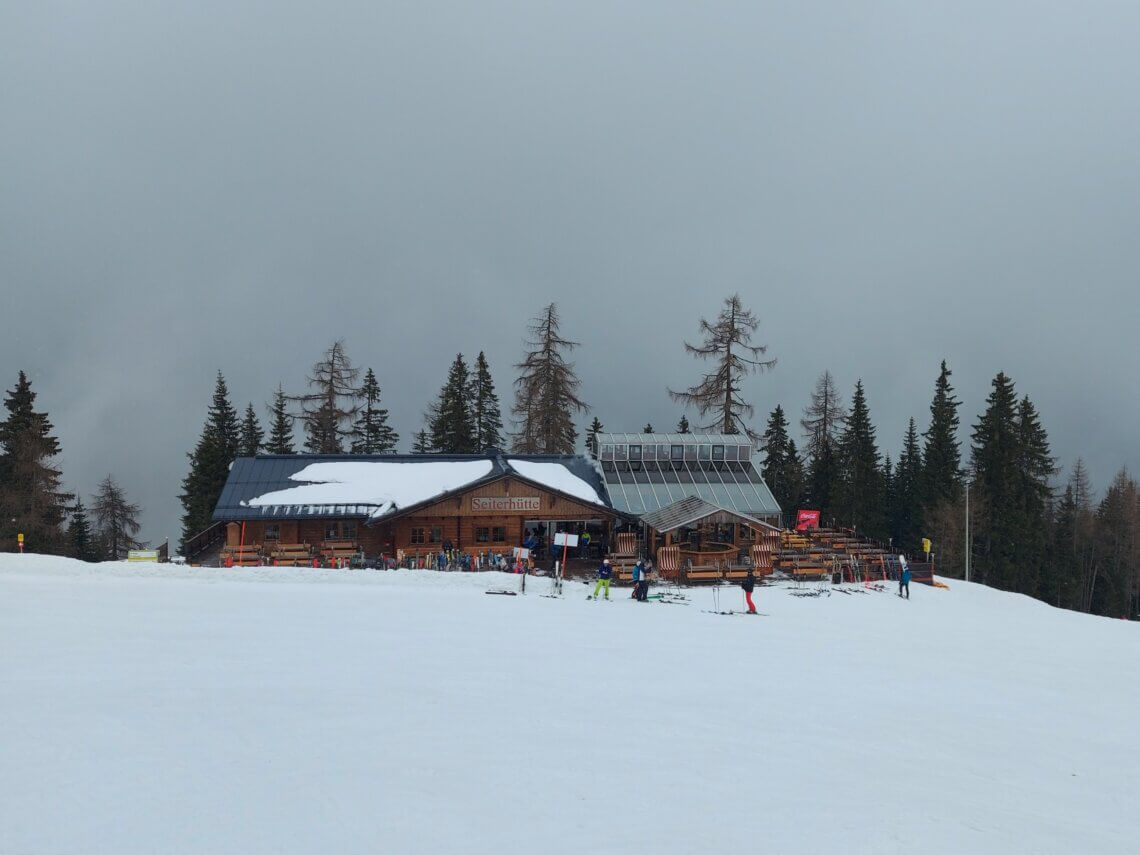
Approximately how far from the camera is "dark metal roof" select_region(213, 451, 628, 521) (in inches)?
1199

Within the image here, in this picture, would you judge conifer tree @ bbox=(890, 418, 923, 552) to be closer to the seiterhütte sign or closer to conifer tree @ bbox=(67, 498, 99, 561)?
the seiterhütte sign

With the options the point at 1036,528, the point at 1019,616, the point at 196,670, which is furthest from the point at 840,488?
the point at 196,670

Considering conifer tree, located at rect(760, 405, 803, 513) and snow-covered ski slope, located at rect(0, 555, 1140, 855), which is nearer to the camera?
snow-covered ski slope, located at rect(0, 555, 1140, 855)

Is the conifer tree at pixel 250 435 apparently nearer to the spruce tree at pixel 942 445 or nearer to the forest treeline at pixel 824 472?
the forest treeline at pixel 824 472

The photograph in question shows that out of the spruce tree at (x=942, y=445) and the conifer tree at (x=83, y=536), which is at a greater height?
the spruce tree at (x=942, y=445)

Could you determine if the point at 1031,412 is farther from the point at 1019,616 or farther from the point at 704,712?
the point at 704,712

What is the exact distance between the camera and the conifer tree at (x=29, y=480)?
3850cm

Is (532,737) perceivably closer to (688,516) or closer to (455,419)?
(688,516)

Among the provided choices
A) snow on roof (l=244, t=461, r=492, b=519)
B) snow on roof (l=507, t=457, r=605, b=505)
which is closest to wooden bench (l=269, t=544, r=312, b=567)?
snow on roof (l=244, t=461, r=492, b=519)

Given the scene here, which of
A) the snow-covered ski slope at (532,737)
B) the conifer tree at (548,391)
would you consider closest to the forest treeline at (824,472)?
the conifer tree at (548,391)

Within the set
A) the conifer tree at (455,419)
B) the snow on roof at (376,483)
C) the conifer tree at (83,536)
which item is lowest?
the conifer tree at (83,536)

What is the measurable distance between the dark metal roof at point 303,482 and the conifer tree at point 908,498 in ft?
124

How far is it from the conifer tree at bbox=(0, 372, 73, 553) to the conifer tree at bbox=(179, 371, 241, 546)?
869 cm

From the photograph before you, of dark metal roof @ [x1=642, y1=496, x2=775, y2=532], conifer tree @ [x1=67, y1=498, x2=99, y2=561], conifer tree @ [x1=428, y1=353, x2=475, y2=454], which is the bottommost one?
conifer tree @ [x1=67, y1=498, x2=99, y2=561]
